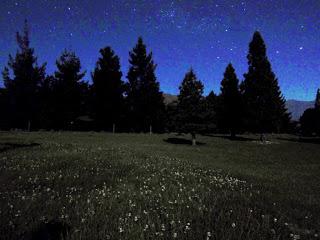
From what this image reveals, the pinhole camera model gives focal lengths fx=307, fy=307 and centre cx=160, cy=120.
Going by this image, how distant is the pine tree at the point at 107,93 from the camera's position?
59000 millimetres

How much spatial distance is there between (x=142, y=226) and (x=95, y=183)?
15.5ft

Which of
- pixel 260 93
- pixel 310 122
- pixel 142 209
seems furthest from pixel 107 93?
pixel 310 122

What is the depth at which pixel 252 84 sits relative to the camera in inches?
2056

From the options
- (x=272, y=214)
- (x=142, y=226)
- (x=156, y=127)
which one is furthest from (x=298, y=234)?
(x=156, y=127)

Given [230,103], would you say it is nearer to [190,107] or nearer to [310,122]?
[190,107]

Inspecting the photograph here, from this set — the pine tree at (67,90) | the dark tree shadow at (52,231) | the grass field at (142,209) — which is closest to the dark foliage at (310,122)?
the pine tree at (67,90)

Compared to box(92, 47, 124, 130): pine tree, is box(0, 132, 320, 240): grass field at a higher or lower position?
lower

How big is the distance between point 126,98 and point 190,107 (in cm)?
2178

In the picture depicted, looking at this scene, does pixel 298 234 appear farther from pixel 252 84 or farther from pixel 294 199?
pixel 252 84

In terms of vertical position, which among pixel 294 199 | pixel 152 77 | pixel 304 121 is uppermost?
pixel 152 77

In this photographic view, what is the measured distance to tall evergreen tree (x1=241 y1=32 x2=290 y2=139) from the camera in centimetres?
5056

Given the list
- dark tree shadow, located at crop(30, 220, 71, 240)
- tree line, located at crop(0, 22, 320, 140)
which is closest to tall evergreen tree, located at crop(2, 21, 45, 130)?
tree line, located at crop(0, 22, 320, 140)

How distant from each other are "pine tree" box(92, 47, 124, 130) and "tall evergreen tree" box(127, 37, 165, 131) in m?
2.28

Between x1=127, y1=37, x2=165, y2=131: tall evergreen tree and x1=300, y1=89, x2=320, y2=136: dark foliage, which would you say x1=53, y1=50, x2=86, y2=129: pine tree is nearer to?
x1=127, y1=37, x2=165, y2=131: tall evergreen tree
